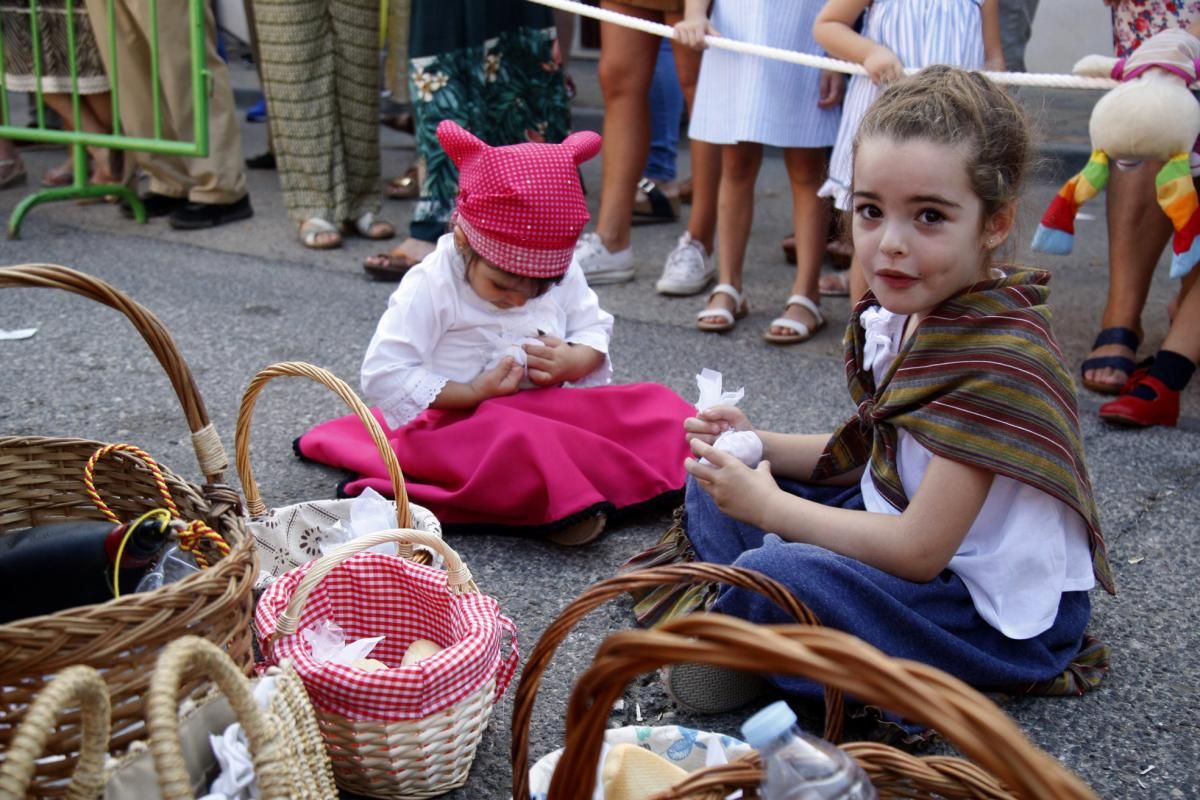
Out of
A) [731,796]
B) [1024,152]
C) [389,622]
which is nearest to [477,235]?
[389,622]

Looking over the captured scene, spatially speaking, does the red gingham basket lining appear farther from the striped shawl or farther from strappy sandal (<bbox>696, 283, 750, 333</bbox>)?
strappy sandal (<bbox>696, 283, 750, 333</bbox>)

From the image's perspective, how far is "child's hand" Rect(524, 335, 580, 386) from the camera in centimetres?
266

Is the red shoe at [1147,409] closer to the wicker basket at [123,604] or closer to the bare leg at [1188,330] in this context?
the bare leg at [1188,330]

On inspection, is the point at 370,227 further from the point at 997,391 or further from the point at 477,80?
the point at 997,391

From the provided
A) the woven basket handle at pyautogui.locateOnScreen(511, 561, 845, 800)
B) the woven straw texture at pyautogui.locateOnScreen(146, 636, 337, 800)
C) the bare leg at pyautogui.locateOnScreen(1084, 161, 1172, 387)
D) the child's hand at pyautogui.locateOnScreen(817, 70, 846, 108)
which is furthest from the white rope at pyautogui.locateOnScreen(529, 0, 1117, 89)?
the woven straw texture at pyautogui.locateOnScreen(146, 636, 337, 800)

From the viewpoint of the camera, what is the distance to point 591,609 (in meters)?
1.39

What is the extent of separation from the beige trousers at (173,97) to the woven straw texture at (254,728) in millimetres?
3757

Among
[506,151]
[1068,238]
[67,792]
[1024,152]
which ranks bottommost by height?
[67,792]

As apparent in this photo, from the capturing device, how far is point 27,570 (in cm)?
161

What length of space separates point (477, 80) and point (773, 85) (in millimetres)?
1115

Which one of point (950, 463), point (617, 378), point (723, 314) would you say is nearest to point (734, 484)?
point (950, 463)

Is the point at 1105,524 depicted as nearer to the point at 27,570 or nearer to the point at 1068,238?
the point at 1068,238

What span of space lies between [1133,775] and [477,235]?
154cm

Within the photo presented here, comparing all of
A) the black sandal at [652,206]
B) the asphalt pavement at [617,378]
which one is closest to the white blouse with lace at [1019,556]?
the asphalt pavement at [617,378]
